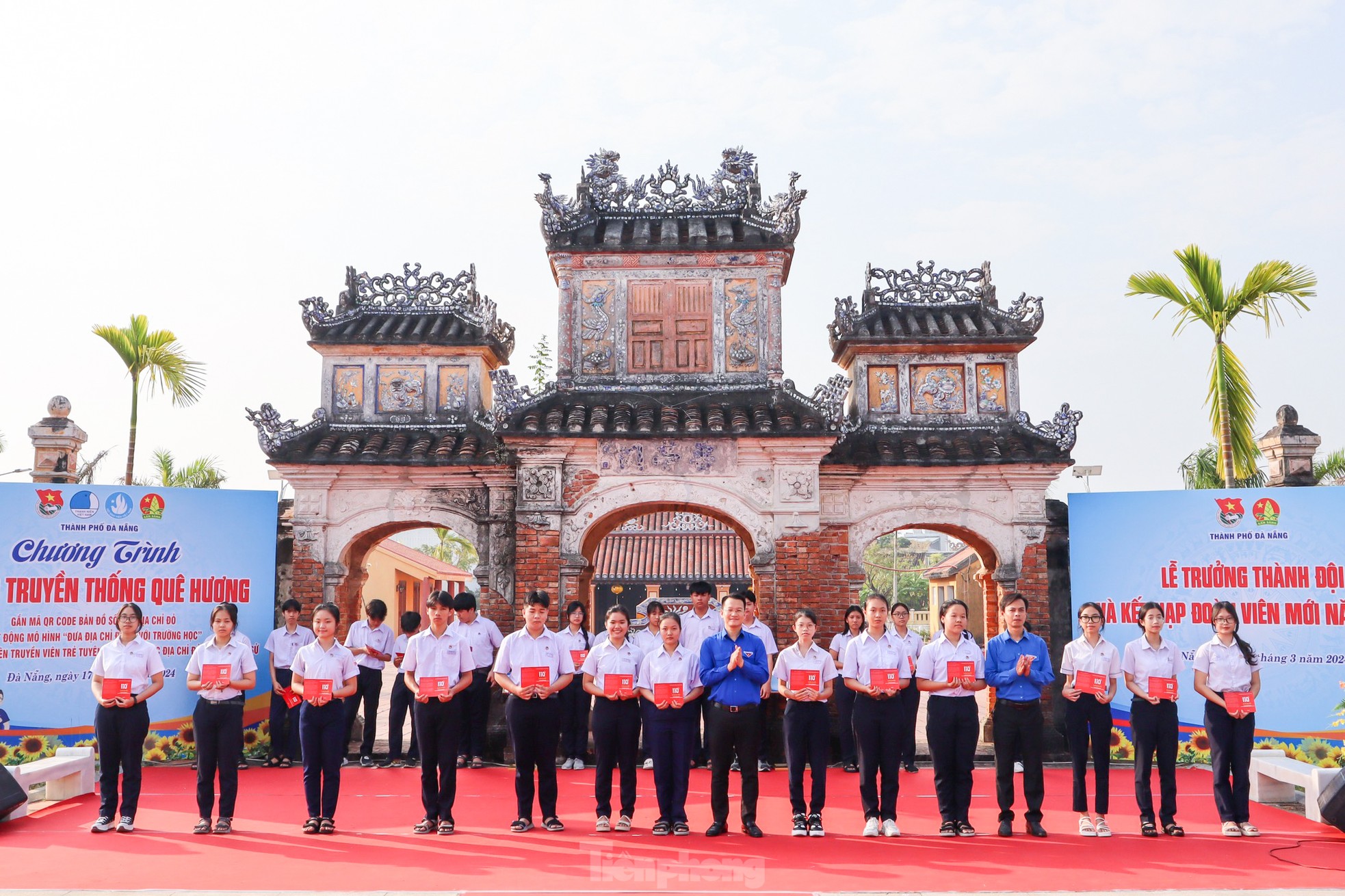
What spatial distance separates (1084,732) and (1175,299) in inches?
301

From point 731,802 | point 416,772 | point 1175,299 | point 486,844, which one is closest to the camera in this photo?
point 486,844

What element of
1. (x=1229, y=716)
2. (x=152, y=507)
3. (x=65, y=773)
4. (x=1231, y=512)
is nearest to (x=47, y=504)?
(x=152, y=507)

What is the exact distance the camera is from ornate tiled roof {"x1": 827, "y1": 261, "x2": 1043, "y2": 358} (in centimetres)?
1236

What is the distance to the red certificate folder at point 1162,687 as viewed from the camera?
7.14 m

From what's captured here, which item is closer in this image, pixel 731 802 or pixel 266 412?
pixel 731 802

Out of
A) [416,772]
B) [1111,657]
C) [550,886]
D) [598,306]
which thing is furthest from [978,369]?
[550,886]

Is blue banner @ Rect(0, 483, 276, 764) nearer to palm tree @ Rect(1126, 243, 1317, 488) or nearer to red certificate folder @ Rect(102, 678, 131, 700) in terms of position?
red certificate folder @ Rect(102, 678, 131, 700)

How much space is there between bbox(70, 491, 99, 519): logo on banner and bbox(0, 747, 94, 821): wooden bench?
8.41 feet

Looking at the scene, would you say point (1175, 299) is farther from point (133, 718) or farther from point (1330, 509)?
point (133, 718)

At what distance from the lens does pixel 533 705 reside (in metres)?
7.29

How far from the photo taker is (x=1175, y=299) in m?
13.0

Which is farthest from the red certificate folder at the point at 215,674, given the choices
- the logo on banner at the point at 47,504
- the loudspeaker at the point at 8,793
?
the logo on banner at the point at 47,504

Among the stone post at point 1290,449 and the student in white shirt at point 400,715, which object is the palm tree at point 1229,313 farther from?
the student in white shirt at point 400,715

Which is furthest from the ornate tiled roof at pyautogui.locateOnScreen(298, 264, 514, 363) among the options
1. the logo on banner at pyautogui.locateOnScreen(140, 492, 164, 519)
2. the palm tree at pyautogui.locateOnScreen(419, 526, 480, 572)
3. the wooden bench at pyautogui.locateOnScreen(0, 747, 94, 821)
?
the palm tree at pyautogui.locateOnScreen(419, 526, 480, 572)
